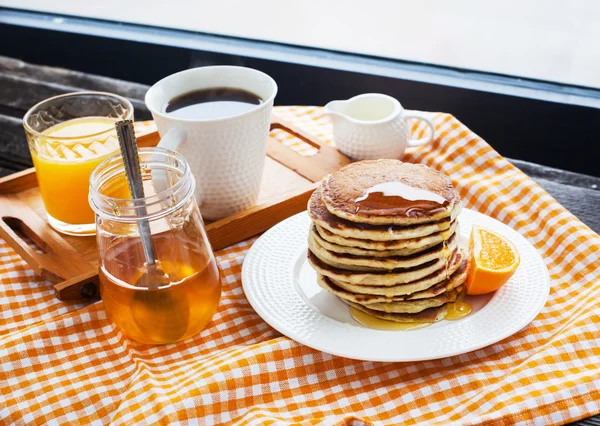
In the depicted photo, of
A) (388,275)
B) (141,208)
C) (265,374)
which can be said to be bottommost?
(265,374)

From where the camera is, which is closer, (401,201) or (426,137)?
(401,201)

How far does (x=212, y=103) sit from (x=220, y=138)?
127mm

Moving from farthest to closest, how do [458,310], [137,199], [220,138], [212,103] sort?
[212,103], [220,138], [458,310], [137,199]

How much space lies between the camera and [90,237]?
1.29 metres

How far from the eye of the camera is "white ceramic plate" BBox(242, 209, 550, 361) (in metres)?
0.98

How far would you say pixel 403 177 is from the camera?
3.49ft

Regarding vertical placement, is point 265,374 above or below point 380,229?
below

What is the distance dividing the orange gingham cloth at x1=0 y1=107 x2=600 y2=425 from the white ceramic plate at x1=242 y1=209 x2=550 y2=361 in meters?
0.04

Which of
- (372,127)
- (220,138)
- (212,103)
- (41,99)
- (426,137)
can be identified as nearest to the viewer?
(220,138)

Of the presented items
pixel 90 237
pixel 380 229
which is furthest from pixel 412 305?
pixel 90 237

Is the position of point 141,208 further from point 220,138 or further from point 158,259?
point 220,138

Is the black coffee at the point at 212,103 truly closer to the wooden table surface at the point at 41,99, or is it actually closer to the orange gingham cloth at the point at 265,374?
the orange gingham cloth at the point at 265,374

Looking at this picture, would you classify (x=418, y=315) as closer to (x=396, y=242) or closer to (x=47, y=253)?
(x=396, y=242)

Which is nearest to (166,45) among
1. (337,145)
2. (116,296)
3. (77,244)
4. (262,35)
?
(262,35)
